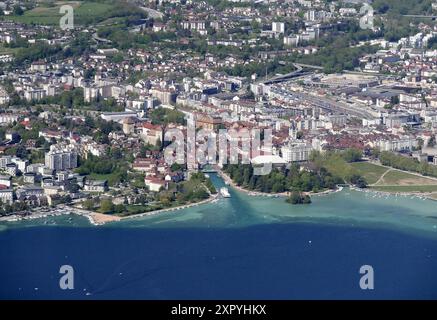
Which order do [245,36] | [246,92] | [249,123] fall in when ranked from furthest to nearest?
[245,36], [246,92], [249,123]

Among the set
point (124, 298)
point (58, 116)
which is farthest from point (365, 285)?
point (58, 116)

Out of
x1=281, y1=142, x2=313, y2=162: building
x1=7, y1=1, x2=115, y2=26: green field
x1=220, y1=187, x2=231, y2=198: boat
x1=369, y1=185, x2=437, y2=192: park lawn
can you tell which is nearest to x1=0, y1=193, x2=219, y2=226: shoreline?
x1=220, y1=187, x2=231, y2=198: boat

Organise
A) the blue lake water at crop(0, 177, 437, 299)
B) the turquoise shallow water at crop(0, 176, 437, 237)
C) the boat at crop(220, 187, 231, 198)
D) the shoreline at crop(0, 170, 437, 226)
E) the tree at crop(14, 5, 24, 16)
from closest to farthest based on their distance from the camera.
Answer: the blue lake water at crop(0, 177, 437, 299) → the turquoise shallow water at crop(0, 176, 437, 237) → the shoreline at crop(0, 170, 437, 226) → the boat at crop(220, 187, 231, 198) → the tree at crop(14, 5, 24, 16)

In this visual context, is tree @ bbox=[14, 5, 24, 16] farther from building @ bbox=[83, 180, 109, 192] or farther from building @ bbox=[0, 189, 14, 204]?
building @ bbox=[0, 189, 14, 204]

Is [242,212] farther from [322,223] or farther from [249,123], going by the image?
[249,123]

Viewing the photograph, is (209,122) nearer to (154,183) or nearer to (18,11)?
(154,183)

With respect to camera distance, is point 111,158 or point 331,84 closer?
point 111,158

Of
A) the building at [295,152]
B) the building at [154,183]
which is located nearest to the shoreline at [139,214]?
the building at [154,183]
